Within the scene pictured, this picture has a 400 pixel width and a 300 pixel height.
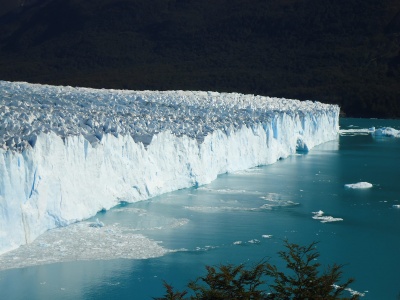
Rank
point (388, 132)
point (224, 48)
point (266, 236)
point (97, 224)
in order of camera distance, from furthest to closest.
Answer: point (224, 48) < point (388, 132) < point (266, 236) < point (97, 224)

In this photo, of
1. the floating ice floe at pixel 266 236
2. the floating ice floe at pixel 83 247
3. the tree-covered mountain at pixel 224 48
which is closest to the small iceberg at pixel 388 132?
the tree-covered mountain at pixel 224 48

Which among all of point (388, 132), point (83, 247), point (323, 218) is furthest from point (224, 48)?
point (83, 247)

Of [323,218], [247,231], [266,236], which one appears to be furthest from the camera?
[323,218]

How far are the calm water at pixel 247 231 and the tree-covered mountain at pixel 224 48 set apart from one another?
967 inches

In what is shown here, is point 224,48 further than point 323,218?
Yes

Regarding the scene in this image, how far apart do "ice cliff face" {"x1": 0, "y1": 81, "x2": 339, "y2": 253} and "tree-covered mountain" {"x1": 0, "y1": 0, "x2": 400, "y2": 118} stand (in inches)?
878

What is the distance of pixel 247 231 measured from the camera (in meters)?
9.77

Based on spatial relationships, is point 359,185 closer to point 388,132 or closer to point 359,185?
point 359,185

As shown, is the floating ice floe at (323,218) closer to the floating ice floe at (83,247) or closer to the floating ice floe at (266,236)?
the floating ice floe at (266,236)

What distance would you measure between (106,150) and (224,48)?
129 ft

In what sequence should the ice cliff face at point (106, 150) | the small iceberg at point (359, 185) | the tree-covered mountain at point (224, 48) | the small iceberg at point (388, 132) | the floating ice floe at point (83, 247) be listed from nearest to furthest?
the floating ice floe at point (83, 247) → the ice cliff face at point (106, 150) → the small iceberg at point (359, 185) → the small iceberg at point (388, 132) → the tree-covered mountain at point (224, 48)

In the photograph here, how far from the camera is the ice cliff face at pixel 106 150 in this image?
341 inches

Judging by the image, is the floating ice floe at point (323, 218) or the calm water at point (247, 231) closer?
the calm water at point (247, 231)

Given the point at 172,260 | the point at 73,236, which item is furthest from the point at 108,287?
the point at 73,236
